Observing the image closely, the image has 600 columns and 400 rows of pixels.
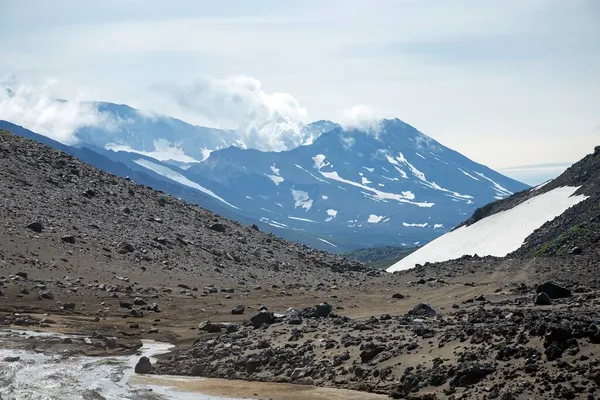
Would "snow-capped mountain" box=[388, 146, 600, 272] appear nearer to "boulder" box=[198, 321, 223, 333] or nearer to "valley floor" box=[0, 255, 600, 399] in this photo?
"valley floor" box=[0, 255, 600, 399]

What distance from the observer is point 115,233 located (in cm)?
6831

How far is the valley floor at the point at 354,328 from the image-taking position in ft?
88.7

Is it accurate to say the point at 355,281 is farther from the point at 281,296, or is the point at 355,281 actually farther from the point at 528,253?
the point at 528,253

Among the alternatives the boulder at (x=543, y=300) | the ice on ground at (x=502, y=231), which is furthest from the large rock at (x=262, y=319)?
the ice on ground at (x=502, y=231)

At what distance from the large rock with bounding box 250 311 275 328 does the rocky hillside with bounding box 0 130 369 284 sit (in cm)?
2051

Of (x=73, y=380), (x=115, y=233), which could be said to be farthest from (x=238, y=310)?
(x=115, y=233)

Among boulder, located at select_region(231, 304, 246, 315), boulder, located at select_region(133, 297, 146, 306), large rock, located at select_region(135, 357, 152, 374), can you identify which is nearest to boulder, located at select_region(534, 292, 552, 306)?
boulder, located at select_region(231, 304, 246, 315)

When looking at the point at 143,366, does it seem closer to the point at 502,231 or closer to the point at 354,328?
the point at 354,328

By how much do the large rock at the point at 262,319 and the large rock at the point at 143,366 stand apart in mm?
7313

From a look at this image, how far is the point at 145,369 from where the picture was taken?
34.9 meters

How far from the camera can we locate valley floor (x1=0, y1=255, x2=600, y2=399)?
27031 mm

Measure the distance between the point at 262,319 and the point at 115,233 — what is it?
1180 inches

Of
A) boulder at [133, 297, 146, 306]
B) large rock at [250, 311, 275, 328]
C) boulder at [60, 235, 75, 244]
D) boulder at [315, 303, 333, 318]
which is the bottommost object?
boulder at [133, 297, 146, 306]

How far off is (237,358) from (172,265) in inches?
1244
